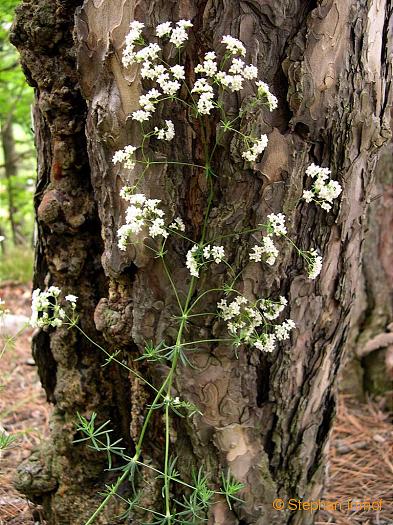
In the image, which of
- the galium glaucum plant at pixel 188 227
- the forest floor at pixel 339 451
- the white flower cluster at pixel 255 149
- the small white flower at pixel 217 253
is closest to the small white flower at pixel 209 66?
the galium glaucum plant at pixel 188 227

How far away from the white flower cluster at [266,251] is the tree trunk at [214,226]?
0.19 feet

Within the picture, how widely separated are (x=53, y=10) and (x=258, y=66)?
772 mm

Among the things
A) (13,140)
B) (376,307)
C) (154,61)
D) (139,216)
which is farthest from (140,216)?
(13,140)

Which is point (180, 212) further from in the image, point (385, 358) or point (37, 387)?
point (37, 387)

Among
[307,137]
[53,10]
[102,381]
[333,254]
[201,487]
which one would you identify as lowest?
[201,487]

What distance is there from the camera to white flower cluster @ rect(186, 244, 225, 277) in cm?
162

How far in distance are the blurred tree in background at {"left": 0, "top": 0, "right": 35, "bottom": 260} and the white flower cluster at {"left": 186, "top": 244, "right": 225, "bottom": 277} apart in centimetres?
67

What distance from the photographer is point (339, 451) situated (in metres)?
2.93

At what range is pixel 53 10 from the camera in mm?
1834

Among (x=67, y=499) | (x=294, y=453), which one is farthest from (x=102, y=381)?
(x=294, y=453)

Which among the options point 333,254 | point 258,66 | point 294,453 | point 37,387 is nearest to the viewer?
point 258,66

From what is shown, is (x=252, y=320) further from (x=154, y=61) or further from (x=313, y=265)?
(x=154, y=61)

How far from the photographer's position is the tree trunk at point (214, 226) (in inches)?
64.7

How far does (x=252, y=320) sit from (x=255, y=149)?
559mm
